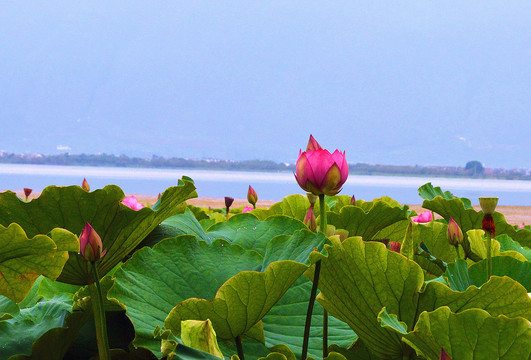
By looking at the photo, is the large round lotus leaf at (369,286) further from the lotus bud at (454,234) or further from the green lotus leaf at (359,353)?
the lotus bud at (454,234)

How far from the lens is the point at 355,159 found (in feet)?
420

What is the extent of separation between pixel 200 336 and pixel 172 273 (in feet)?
0.53

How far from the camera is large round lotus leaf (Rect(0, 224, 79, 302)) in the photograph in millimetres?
410

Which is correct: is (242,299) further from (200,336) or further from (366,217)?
(366,217)

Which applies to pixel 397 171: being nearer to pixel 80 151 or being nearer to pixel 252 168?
pixel 252 168

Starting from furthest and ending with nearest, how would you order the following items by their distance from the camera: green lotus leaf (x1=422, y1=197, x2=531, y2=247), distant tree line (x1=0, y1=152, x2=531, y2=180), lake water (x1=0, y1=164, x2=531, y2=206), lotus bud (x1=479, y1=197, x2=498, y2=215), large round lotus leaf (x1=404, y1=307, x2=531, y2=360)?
1. distant tree line (x1=0, y1=152, x2=531, y2=180)
2. lake water (x1=0, y1=164, x2=531, y2=206)
3. green lotus leaf (x1=422, y1=197, x2=531, y2=247)
4. lotus bud (x1=479, y1=197, x2=498, y2=215)
5. large round lotus leaf (x1=404, y1=307, x2=531, y2=360)

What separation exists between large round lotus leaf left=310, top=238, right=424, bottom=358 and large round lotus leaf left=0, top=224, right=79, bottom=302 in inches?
8.8

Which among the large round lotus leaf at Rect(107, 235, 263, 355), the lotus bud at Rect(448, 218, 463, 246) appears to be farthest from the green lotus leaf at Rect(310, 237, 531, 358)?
the lotus bud at Rect(448, 218, 463, 246)

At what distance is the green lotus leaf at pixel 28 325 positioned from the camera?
487mm

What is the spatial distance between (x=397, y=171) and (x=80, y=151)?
70924 mm

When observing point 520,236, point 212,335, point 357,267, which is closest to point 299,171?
point 357,267

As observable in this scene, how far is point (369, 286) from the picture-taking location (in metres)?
0.49

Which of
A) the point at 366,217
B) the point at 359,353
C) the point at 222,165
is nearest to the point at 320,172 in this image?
the point at 359,353

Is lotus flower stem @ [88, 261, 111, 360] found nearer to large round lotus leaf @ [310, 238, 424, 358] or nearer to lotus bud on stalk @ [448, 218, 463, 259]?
large round lotus leaf @ [310, 238, 424, 358]
